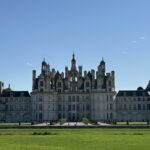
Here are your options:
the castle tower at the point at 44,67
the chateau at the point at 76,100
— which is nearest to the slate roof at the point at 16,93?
the chateau at the point at 76,100

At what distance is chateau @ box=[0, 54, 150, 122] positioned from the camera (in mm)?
104188

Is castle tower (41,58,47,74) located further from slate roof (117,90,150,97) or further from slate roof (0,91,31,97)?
slate roof (117,90,150,97)

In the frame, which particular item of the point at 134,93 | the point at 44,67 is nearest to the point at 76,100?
the point at 44,67

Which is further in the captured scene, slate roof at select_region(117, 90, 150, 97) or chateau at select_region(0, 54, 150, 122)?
slate roof at select_region(117, 90, 150, 97)

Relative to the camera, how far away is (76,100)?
105688mm

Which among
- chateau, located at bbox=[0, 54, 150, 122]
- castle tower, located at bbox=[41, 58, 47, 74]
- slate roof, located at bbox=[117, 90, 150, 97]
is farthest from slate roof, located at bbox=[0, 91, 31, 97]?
slate roof, located at bbox=[117, 90, 150, 97]

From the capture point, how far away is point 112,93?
10450cm

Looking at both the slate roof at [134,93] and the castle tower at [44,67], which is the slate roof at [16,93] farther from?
the slate roof at [134,93]

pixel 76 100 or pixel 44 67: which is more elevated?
pixel 44 67

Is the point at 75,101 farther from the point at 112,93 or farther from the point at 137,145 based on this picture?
the point at 137,145

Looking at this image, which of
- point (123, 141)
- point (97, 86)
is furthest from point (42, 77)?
point (123, 141)

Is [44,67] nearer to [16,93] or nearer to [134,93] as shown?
[16,93]

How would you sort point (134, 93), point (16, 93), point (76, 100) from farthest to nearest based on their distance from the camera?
point (16, 93), point (134, 93), point (76, 100)

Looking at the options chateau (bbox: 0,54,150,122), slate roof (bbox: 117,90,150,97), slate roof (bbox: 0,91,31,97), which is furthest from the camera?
slate roof (bbox: 0,91,31,97)
